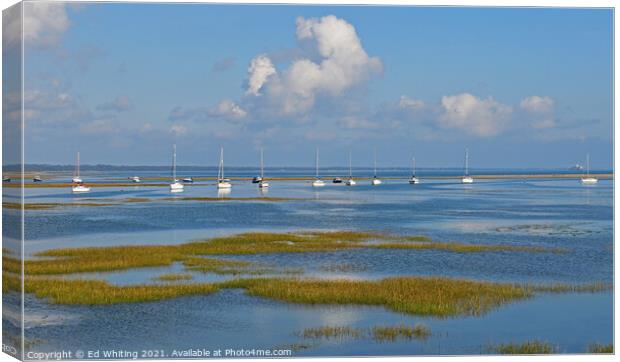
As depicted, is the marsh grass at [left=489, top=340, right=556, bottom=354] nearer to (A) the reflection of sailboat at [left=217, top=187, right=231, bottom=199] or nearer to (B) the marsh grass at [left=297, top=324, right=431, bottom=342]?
(B) the marsh grass at [left=297, top=324, right=431, bottom=342]

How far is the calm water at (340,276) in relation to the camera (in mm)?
22266

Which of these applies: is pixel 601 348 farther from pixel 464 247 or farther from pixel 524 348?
pixel 464 247

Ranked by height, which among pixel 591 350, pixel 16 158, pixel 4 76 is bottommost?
pixel 591 350

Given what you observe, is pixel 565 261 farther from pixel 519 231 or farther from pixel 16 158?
pixel 16 158

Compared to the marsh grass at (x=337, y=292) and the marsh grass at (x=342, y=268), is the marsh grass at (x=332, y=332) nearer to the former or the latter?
the marsh grass at (x=337, y=292)

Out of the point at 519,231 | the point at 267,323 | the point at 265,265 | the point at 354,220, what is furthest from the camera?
the point at 354,220

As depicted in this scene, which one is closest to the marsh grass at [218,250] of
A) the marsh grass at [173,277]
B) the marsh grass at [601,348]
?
the marsh grass at [173,277]

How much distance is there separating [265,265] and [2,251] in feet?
53.0

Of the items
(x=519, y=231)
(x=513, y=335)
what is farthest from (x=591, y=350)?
(x=519, y=231)

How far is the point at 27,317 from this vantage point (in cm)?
2386

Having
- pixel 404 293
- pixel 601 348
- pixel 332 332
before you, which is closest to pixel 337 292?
pixel 404 293

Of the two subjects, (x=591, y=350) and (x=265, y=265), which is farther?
(x=265, y=265)

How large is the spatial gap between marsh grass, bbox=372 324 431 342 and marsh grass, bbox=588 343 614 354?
4.73 meters

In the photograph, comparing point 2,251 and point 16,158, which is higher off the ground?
point 16,158
